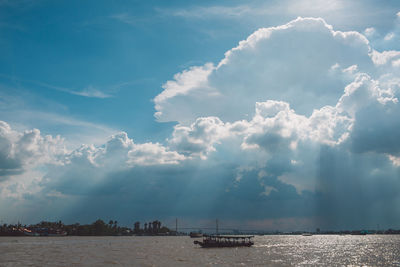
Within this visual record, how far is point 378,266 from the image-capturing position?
216 ft

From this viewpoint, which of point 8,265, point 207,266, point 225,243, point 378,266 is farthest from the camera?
point 225,243

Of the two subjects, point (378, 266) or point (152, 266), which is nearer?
point (152, 266)

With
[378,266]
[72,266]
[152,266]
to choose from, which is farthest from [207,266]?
[378,266]

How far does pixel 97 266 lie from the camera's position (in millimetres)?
57969

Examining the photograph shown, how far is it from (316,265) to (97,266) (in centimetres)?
4434

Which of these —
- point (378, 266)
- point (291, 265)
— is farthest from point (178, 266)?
point (378, 266)

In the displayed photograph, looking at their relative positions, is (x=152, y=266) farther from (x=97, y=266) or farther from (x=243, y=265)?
(x=243, y=265)

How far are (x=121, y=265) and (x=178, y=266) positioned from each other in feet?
35.2

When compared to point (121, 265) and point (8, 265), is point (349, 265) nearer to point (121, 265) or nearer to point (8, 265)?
point (121, 265)

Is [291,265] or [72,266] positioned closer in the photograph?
[72,266]

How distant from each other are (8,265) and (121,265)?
19767 millimetres

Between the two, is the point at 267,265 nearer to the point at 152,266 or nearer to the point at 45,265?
the point at 152,266

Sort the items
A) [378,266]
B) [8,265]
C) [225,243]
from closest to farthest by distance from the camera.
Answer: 1. [8,265]
2. [378,266]
3. [225,243]

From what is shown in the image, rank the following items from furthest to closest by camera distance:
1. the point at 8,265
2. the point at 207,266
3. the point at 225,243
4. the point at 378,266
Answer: the point at 225,243
the point at 378,266
the point at 207,266
the point at 8,265
